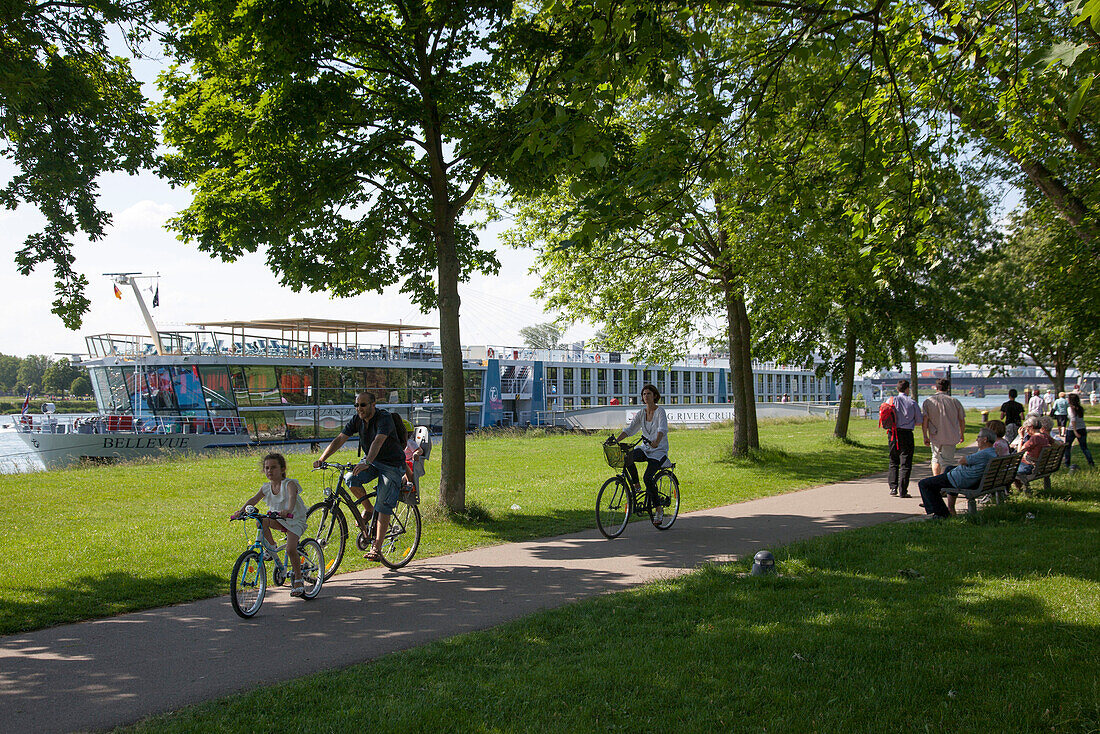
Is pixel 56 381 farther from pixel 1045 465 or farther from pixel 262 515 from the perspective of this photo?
pixel 1045 465

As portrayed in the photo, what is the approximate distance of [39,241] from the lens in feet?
33.4

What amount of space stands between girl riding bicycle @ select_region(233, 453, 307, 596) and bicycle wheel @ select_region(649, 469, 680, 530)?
15.3ft

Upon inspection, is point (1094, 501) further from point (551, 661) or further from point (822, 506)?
point (551, 661)

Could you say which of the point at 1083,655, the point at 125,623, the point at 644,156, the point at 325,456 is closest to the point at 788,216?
the point at 644,156

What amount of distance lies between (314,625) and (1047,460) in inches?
417

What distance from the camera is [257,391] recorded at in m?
31.4

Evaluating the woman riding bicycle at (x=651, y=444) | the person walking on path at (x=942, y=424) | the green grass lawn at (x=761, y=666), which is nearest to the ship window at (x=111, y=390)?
the woman riding bicycle at (x=651, y=444)

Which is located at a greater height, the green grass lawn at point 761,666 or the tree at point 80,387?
the tree at point 80,387

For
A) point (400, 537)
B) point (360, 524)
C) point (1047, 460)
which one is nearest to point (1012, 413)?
point (1047, 460)

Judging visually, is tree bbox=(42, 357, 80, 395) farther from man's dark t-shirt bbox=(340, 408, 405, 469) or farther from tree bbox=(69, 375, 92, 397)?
man's dark t-shirt bbox=(340, 408, 405, 469)

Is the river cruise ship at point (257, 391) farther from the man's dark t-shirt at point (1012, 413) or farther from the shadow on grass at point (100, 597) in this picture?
the shadow on grass at point (100, 597)

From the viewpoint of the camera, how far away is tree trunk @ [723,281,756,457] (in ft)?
61.9

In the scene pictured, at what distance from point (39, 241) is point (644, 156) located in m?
8.45

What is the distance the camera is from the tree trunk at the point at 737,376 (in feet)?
61.9
